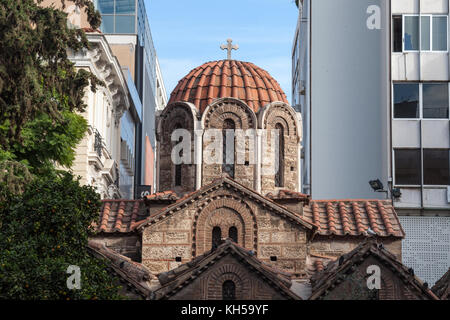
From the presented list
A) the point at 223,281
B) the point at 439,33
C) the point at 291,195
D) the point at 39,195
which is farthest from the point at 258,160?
the point at 39,195

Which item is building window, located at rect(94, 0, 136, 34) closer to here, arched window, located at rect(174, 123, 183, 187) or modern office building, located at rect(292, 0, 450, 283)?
Answer: modern office building, located at rect(292, 0, 450, 283)

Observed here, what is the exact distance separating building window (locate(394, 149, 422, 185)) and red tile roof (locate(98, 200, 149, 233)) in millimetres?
10844

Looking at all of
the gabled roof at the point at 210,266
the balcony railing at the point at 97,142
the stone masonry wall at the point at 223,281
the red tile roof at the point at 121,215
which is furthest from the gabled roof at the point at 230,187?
the balcony railing at the point at 97,142

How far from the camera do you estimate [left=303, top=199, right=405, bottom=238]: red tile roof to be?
36375mm

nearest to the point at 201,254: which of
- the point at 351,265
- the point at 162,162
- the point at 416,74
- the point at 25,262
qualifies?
the point at 351,265

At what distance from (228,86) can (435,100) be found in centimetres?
844

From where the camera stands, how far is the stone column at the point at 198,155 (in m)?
40.7

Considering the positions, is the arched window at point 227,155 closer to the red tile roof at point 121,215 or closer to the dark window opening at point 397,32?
the red tile roof at point 121,215

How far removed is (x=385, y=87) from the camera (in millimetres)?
44844

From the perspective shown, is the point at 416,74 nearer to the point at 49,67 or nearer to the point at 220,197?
the point at 220,197

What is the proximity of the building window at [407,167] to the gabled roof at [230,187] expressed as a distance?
309 inches

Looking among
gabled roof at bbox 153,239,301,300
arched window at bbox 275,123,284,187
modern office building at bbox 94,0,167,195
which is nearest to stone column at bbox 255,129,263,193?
arched window at bbox 275,123,284,187

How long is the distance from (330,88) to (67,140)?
15189 mm
